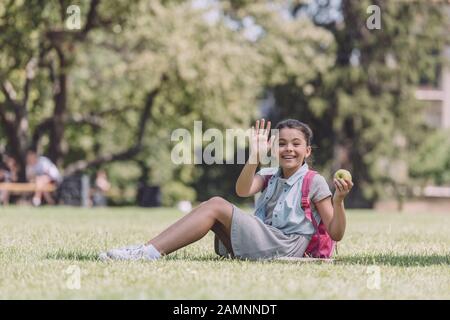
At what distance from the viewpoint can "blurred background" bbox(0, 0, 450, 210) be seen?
30734mm

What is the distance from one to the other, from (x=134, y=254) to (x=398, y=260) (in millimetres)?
2455

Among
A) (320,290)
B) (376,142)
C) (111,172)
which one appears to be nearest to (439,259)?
(320,290)

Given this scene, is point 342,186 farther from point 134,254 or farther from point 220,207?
point 134,254

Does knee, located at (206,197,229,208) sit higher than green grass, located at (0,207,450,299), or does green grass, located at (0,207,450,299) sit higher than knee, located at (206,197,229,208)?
knee, located at (206,197,229,208)

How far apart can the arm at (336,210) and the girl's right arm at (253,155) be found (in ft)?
1.88

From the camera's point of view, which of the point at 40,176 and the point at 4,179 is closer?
the point at 40,176

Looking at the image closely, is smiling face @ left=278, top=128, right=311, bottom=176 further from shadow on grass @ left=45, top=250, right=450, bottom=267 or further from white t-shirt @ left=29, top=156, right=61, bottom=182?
white t-shirt @ left=29, top=156, right=61, bottom=182

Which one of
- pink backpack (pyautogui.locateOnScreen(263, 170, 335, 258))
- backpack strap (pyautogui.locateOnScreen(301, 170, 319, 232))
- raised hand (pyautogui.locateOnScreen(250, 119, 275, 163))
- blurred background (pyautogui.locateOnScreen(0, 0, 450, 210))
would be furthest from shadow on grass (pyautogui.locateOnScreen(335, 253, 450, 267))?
blurred background (pyautogui.locateOnScreen(0, 0, 450, 210))

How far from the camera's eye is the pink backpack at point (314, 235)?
8117mm

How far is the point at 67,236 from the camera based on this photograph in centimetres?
1159

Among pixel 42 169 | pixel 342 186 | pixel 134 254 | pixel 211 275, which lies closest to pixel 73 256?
pixel 134 254

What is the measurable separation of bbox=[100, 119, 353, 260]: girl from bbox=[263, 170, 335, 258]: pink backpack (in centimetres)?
4

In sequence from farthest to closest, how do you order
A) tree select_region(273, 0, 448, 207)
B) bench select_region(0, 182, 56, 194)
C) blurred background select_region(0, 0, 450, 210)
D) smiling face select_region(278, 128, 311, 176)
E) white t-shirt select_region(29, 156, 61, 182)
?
tree select_region(273, 0, 448, 207), blurred background select_region(0, 0, 450, 210), white t-shirt select_region(29, 156, 61, 182), bench select_region(0, 182, 56, 194), smiling face select_region(278, 128, 311, 176)

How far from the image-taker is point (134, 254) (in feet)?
26.1
